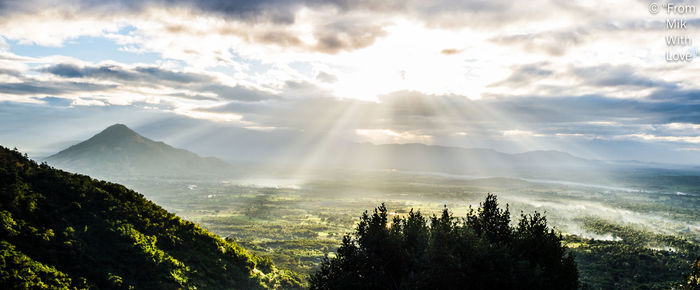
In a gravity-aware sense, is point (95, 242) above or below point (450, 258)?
below

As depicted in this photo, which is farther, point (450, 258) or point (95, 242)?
point (95, 242)

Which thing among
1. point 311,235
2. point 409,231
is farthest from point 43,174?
point 311,235

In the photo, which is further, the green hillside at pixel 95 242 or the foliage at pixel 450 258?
the green hillside at pixel 95 242

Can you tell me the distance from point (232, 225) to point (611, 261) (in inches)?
6481

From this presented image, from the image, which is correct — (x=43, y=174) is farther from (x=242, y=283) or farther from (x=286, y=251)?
(x=286, y=251)

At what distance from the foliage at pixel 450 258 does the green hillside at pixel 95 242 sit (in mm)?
26139

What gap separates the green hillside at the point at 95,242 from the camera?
3575 centimetres

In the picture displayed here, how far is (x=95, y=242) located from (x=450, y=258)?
43.4 meters

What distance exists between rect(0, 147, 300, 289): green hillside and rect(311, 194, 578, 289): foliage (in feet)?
85.8

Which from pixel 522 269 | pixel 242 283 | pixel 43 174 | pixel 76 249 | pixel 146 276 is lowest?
pixel 242 283

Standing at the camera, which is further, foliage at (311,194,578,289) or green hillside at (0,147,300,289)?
green hillside at (0,147,300,289)

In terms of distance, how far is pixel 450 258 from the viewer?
77.0 feet

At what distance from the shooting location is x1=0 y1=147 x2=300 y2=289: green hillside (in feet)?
117

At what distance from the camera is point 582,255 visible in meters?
120
